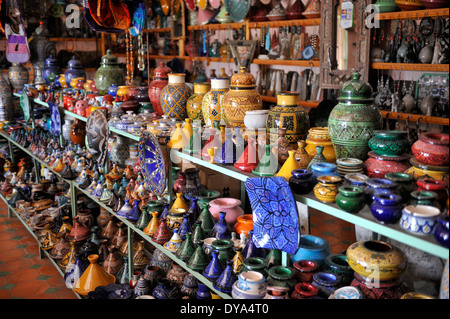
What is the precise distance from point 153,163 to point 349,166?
1132mm

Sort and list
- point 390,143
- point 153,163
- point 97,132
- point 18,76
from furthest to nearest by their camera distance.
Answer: point 18,76 < point 97,132 < point 153,163 < point 390,143

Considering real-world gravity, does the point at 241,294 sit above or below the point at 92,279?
above

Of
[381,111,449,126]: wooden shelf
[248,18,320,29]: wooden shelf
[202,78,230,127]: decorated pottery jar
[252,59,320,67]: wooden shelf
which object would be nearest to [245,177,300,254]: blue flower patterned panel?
[202,78,230,127]: decorated pottery jar

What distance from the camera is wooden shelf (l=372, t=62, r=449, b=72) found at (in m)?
3.44

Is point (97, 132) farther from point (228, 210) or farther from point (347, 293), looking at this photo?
point (347, 293)

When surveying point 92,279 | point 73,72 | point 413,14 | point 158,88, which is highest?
point 413,14

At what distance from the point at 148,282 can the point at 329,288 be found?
1.10 m

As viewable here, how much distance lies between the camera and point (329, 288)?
1.41 m

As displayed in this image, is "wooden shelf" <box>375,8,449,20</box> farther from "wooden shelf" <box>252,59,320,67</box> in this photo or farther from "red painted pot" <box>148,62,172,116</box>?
"red painted pot" <box>148,62,172,116</box>

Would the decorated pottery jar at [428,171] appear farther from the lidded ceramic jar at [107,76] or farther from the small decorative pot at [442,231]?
the lidded ceramic jar at [107,76]

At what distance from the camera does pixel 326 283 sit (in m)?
1.42

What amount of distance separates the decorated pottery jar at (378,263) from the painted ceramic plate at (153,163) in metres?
1.11

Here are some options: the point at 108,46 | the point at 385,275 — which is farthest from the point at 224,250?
the point at 108,46

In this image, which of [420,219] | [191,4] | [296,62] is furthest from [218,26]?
[420,219]
